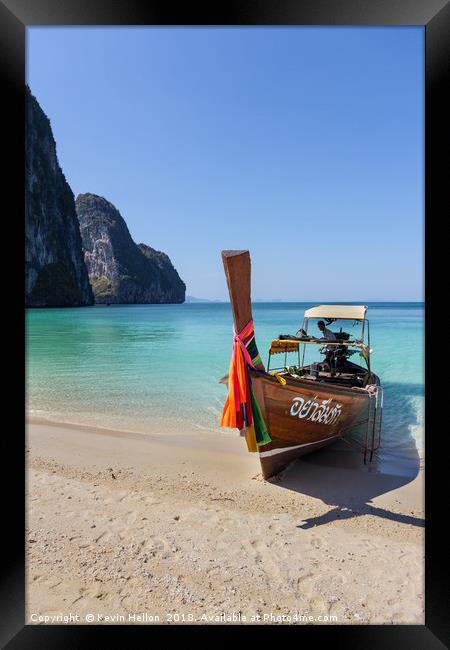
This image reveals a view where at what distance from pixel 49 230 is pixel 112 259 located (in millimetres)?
47253

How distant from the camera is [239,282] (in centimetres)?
414

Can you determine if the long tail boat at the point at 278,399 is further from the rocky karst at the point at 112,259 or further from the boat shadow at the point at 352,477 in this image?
the rocky karst at the point at 112,259

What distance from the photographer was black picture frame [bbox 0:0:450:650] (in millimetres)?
2125

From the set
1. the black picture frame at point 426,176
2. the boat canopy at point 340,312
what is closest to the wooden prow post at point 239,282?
the black picture frame at point 426,176

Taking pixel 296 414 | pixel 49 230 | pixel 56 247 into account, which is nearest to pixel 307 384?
pixel 296 414

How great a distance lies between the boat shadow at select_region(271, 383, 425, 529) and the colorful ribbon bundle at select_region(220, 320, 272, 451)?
119 cm

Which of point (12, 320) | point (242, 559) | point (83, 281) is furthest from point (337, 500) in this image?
point (83, 281)

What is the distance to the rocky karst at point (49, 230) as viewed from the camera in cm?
7250

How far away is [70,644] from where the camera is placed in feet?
6.89

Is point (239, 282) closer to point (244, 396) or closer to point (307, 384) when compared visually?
point (244, 396)

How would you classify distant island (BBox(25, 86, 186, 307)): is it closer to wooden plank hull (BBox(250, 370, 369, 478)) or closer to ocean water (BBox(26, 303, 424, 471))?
ocean water (BBox(26, 303, 424, 471))

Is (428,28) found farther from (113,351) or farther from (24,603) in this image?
(113,351)

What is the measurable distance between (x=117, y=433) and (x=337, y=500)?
15.2 ft

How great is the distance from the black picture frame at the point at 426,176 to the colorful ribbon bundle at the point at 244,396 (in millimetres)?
2410
